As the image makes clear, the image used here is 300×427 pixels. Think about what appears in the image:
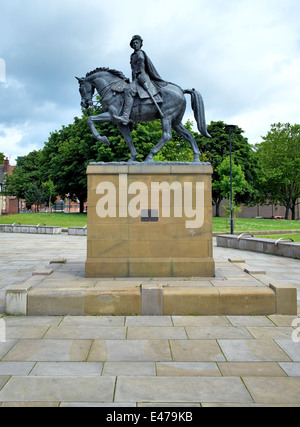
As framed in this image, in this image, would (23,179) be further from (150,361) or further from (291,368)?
(291,368)

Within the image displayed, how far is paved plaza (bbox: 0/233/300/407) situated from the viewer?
3043 millimetres

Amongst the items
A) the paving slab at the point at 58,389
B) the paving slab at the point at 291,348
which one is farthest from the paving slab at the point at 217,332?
the paving slab at the point at 58,389

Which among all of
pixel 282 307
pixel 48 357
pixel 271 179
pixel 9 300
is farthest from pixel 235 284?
pixel 271 179

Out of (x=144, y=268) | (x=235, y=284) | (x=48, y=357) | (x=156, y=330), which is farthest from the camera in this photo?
(x=144, y=268)

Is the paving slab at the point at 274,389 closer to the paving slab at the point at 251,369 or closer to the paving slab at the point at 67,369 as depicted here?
the paving slab at the point at 251,369

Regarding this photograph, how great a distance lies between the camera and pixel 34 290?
5.71 metres

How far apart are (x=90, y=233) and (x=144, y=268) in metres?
1.47

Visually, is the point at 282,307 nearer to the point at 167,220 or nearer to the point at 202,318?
the point at 202,318

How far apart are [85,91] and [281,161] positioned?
52.6 m

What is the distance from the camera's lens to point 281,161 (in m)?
54.3
